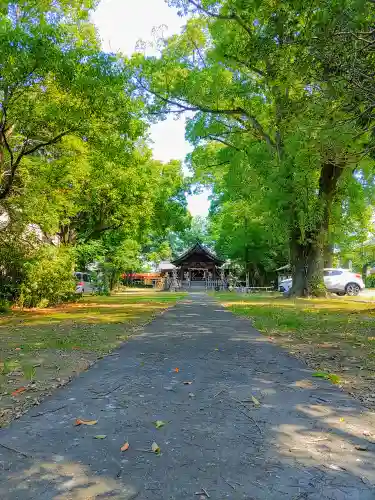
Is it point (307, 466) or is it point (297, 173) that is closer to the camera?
point (307, 466)

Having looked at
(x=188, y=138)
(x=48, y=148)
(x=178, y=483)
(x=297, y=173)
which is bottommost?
(x=178, y=483)

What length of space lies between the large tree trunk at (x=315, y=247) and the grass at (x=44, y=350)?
1065 centimetres

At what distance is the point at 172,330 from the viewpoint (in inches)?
384

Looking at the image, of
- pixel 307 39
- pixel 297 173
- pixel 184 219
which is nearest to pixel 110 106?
pixel 307 39

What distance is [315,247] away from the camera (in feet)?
65.9

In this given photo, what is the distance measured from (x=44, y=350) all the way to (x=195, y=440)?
15.7 ft

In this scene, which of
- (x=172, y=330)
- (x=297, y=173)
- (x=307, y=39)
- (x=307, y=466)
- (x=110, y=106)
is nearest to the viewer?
(x=307, y=466)

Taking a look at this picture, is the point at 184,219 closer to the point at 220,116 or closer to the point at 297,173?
the point at 220,116

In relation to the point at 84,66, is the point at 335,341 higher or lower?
lower

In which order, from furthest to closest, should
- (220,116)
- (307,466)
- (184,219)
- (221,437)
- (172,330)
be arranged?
(184,219)
(220,116)
(172,330)
(221,437)
(307,466)

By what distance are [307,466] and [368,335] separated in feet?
21.7

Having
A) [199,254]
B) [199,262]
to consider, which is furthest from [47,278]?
[199,262]

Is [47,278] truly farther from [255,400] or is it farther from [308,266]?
[255,400]

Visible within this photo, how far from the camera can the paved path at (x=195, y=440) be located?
2.48 metres
